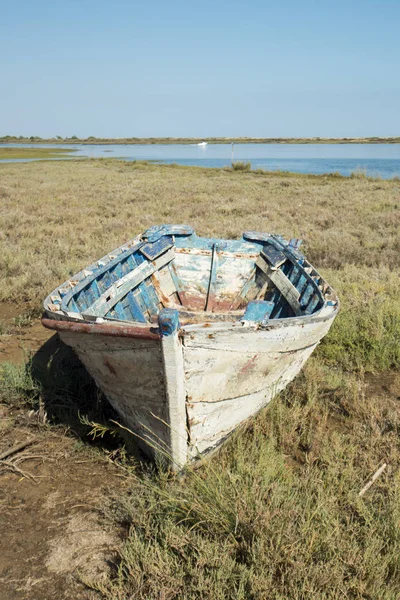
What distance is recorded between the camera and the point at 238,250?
22.8 feet

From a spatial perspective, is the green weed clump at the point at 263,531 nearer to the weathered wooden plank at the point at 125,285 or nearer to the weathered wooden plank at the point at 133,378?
the weathered wooden plank at the point at 133,378

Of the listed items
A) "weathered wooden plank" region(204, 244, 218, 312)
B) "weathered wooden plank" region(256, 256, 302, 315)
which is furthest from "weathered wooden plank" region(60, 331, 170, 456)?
"weathered wooden plank" region(204, 244, 218, 312)

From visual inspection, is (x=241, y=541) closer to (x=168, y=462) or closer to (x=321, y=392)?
(x=168, y=462)

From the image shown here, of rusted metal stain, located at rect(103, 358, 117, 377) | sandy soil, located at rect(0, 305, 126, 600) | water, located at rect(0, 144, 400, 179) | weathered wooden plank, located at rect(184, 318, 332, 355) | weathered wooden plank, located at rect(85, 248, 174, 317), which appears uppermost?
water, located at rect(0, 144, 400, 179)

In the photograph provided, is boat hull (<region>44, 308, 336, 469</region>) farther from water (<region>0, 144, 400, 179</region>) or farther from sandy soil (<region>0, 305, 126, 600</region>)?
water (<region>0, 144, 400, 179</region>)

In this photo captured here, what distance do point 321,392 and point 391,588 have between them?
101 inches

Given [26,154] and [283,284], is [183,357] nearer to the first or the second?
[283,284]

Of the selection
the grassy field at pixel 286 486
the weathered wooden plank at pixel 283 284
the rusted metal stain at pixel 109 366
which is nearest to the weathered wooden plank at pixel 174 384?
the grassy field at pixel 286 486

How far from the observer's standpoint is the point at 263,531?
2832 mm

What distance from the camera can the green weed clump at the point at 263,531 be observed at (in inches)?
105

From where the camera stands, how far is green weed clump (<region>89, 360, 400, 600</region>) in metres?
2.68

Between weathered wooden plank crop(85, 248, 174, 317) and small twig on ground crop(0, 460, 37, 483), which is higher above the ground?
weathered wooden plank crop(85, 248, 174, 317)

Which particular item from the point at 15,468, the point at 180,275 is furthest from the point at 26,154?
the point at 15,468

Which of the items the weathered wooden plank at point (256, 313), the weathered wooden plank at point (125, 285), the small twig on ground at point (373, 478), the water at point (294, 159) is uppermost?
the water at point (294, 159)
